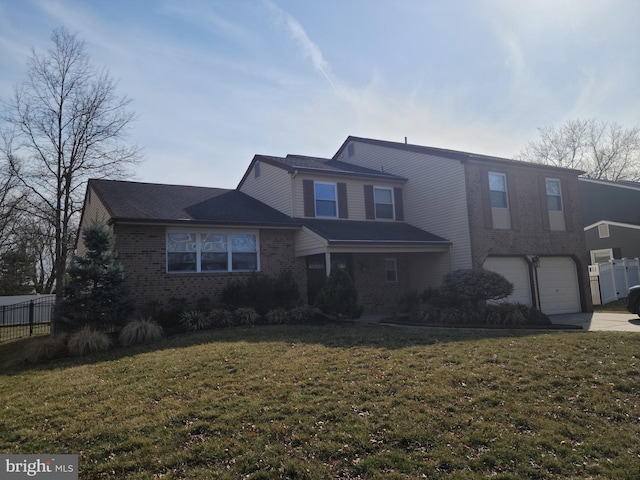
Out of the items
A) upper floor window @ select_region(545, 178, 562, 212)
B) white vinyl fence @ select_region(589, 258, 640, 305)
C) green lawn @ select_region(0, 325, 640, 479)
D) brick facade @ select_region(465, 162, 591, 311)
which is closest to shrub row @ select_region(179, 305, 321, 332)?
green lawn @ select_region(0, 325, 640, 479)

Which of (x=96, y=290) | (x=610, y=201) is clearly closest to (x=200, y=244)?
(x=96, y=290)

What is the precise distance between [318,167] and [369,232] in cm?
383

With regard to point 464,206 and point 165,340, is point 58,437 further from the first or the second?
point 464,206

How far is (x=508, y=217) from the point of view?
1688 centimetres

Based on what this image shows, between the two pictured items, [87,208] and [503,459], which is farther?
[87,208]

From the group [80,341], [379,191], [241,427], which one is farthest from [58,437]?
[379,191]

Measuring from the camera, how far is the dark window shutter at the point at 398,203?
62.9 feet

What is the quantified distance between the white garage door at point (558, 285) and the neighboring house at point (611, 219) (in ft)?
31.9

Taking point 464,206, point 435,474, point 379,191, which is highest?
point 379,191

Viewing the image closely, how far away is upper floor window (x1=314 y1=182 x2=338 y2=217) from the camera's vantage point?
1771 centimetres

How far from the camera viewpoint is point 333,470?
4246 mm

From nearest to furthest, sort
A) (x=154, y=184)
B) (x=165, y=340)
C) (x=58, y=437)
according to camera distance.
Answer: (x=58, y=437)
(x=165, y=340)
(x=154, y=184)

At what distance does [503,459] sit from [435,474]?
2.57 ft

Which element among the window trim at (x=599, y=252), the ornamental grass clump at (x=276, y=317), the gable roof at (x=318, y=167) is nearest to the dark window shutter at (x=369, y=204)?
the gable roof at (x=318, y=167)
